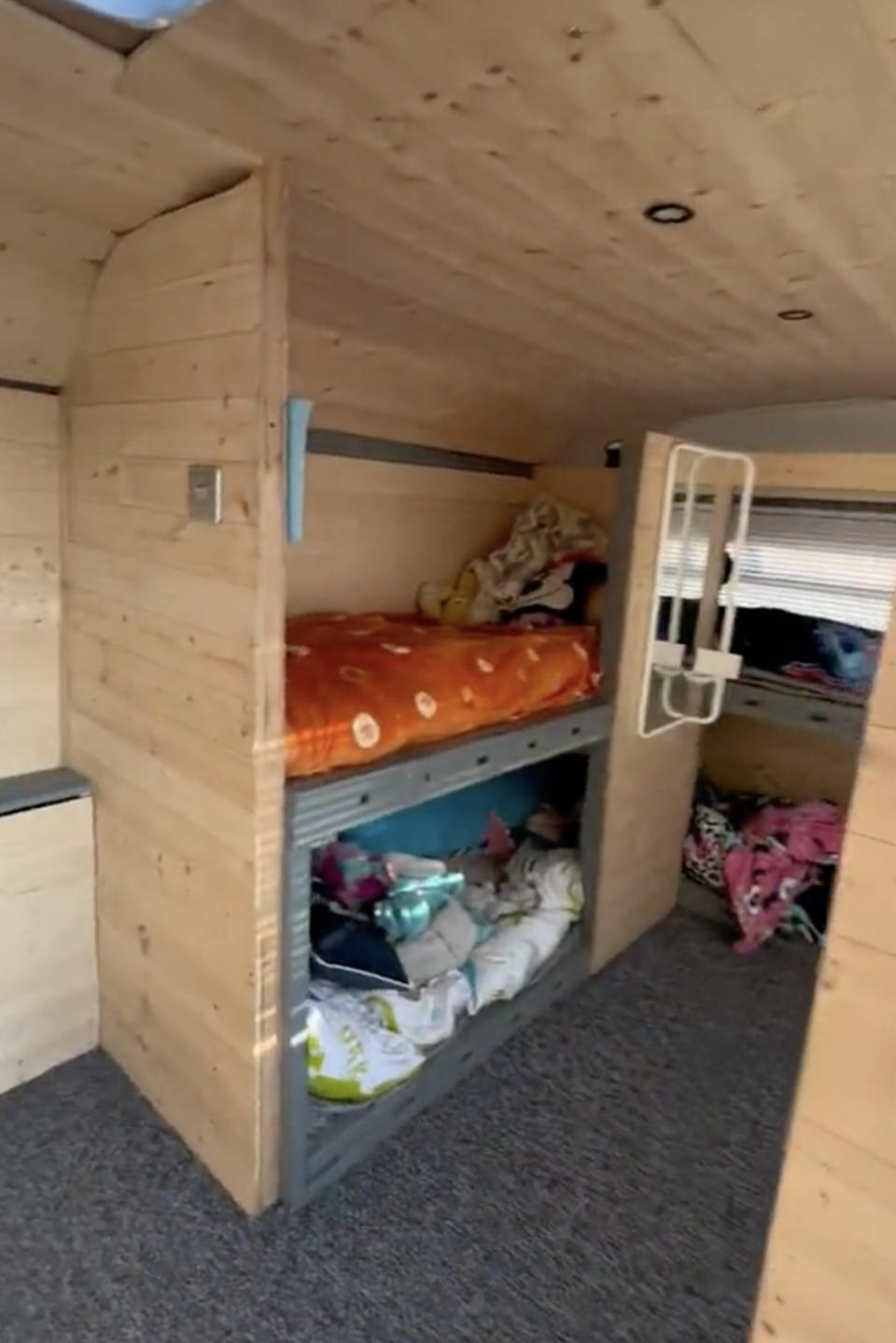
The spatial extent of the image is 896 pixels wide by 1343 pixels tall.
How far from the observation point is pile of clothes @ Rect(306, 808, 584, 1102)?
5.71 ft

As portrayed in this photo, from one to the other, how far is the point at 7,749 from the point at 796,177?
1820 millimetres

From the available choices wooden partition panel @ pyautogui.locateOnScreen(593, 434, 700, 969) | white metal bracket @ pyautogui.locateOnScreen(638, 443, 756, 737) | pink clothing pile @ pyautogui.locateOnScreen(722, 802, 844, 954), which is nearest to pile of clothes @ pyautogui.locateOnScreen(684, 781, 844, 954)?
pink clothing pile @ pyautogui.locateOnScreen(722, 802, 844, 954)

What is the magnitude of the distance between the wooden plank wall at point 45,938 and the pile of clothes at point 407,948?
0.53 m

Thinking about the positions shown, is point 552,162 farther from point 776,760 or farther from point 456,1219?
point 776,760

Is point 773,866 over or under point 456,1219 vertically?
over

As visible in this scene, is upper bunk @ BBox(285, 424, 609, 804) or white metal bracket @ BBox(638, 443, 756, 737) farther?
white metal bracket @ BBox(638, 443, 756, 737)

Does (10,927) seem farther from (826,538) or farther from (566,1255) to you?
(826,538)

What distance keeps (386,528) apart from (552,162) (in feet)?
5.02

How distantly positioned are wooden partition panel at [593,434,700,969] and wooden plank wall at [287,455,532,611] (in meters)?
0.73

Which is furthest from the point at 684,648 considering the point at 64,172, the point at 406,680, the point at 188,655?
the point at 64,172

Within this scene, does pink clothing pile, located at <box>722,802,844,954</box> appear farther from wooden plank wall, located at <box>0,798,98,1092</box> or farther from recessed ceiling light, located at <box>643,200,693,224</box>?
recessed ceiling light, located at <box>643,200,693,224</box>

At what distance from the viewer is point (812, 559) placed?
9.43ft

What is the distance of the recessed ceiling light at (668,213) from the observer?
4.10ft

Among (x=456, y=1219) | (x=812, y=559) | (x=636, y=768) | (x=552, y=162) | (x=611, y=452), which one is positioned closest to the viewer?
(x=552, y=162)
